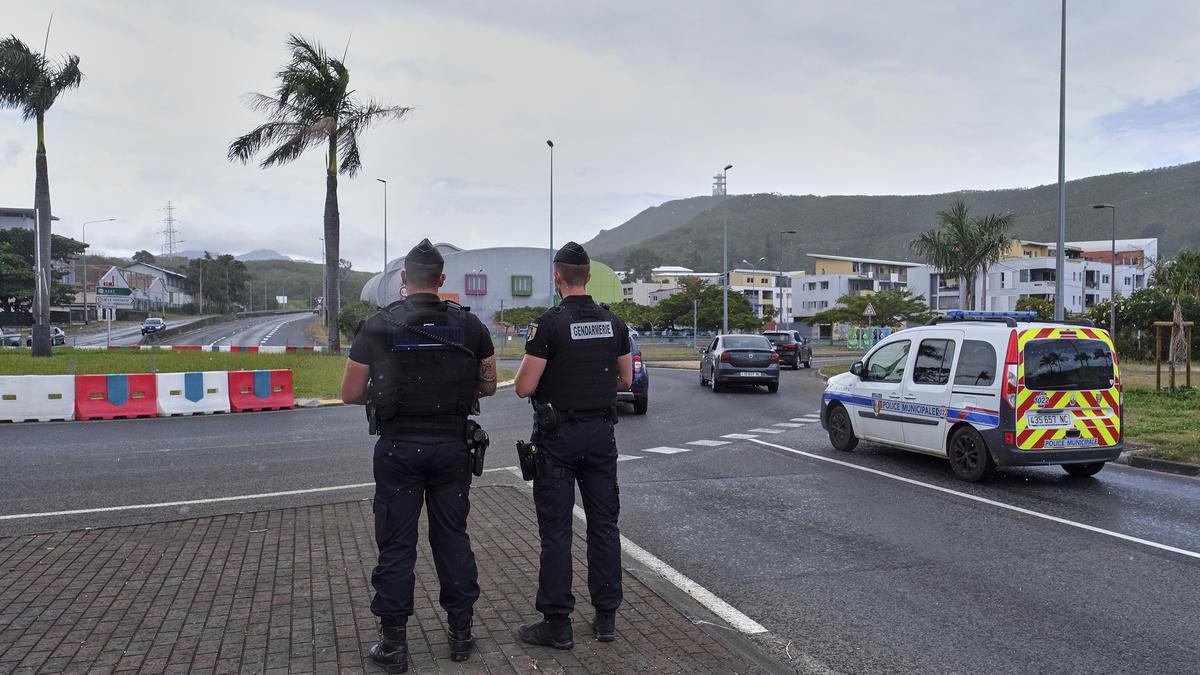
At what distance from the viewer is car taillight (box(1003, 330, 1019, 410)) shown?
8.55 metres

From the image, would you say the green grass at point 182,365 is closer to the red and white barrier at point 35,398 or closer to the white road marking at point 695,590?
the red and white barrier at point 35,398

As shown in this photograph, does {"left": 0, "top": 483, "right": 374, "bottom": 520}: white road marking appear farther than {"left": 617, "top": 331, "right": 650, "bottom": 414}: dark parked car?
No

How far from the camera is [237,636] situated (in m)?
4.21

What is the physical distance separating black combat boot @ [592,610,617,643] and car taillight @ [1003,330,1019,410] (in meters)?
6.01

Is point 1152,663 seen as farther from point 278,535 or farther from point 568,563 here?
point 278,535

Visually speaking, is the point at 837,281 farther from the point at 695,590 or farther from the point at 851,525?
the point at 695,590

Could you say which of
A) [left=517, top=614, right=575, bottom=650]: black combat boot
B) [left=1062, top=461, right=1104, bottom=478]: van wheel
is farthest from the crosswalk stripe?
[left=517, top=614, right=575, bottom=650]: black combat boot

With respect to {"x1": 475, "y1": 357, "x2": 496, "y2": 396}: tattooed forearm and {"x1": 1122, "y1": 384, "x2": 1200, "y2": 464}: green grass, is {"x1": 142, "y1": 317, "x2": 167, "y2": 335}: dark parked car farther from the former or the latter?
{"x1": 475, "y1": 357, "x2": 496, "y2": 396}: tattooed forearm

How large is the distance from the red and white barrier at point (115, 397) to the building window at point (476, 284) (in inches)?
2333

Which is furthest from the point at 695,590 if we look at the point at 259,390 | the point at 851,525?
the point at 259,390

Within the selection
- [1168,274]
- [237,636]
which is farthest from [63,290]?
[1168,274]

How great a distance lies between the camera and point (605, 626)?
4.23 m

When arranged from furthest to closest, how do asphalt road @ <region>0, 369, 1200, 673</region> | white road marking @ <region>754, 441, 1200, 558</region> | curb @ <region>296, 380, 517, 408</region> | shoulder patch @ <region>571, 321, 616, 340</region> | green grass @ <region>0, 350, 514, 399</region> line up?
1. green grass @ <region>0, 350, 514, 399</region>
2. curb @ <region>296, 380, 517, 408</region>
3. white road marking @ <region>754, 441, 1200, 558</region>
4. asphalt road @ <region>0, 369, 1200, 673</region>
5. shoulder patch @ <region>571, 321, 616, 340</region>

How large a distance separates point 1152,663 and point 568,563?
2970mm
